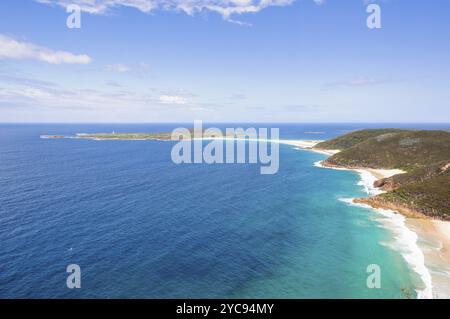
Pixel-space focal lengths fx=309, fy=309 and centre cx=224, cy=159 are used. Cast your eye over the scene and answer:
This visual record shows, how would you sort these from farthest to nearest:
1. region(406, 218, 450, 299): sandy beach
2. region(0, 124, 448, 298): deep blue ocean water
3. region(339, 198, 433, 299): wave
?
region(339, 198, 433, 299): wave < region(406, 218, 450, 299): sandy beach < region(0, 124, 448, 298): deep blue ocean water

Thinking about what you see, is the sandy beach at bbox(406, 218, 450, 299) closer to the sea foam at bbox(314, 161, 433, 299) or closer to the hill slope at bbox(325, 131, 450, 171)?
the sea foam at bbox(314, 161, 433, 299)

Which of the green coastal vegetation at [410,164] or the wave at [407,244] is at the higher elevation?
the green coastal vegetation at [410,164]

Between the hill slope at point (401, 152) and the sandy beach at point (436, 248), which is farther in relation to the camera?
the hill slope at point (401, 152)

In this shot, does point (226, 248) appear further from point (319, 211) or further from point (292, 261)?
point (319, 211)

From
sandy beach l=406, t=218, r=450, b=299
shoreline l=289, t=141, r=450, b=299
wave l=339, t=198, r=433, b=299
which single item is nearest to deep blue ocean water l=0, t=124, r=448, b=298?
wave l=339, t=198, r=433, b=299

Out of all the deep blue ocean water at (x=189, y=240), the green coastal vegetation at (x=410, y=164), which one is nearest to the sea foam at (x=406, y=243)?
the deep blue ocean water at (x=189, y=240)

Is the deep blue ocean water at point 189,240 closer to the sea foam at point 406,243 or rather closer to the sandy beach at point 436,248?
the sea foam at point 406,243

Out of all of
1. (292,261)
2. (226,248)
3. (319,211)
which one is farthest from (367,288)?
(319,211)
